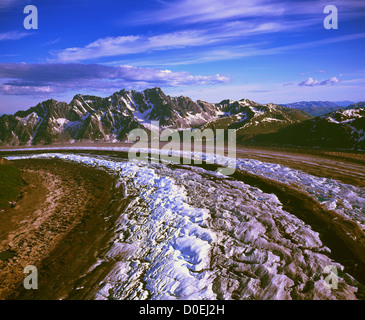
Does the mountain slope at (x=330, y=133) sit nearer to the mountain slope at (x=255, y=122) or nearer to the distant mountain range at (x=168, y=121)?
the distant mountain range at (x=168, y=121)

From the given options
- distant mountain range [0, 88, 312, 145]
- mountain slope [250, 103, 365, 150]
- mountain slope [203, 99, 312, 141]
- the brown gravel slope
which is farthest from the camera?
distant mountain range [0, 88, 312, 145]

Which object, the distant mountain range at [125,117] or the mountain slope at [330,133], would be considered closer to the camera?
the mountain slope at [330,133]

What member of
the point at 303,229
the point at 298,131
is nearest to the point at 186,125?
Result: the point at 298,131

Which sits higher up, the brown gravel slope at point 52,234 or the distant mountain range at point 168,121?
the distant mountain range at point 168,121

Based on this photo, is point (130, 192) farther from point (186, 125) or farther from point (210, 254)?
point (186, 125)

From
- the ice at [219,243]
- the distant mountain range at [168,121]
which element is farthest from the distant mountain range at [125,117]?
the ice at [219,243]

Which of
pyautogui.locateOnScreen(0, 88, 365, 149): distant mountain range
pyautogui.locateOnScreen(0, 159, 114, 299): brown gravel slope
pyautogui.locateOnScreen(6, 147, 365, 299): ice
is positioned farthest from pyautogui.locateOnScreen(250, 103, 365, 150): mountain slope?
pyautogui.locateOnScreen(0, 159, 114, 299): brown gravel slope

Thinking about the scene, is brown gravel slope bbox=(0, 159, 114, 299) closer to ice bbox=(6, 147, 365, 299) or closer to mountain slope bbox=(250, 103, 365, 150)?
ice bbox=(6, 147, 365, 299)

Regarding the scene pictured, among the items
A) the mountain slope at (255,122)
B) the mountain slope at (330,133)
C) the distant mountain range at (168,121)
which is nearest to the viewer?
the mountain slope at (330,133)

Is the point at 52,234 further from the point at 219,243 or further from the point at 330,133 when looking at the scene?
the point at 330,133
